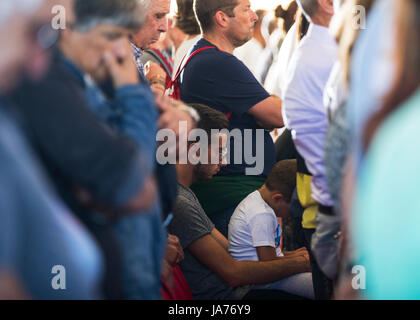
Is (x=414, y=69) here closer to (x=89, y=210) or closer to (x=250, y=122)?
(x=89, y=210)

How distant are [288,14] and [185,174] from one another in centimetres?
147

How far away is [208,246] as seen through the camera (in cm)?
226

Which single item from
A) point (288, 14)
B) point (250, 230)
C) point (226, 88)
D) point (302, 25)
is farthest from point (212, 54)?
point (288, 14)

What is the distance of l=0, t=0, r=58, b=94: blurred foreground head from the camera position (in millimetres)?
935

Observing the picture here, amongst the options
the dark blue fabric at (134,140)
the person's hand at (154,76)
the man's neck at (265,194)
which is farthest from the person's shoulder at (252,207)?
the dark blue fabric at (134,140)

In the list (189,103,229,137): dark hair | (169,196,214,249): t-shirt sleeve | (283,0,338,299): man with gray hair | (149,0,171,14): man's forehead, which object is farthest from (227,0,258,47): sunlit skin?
(169,196,214,249): t-shirt sleeve

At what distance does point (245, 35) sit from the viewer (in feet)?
9.03

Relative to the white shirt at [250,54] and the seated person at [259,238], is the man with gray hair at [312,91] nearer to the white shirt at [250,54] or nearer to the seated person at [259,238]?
the seated person at [259,238]

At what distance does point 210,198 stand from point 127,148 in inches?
60.0

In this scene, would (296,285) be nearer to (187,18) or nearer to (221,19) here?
(221,19)

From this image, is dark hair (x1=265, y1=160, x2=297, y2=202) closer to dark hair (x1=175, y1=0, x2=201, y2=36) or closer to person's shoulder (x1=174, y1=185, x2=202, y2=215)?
person's shoulder (x1=174, y1=185, x2=202, y2=215)

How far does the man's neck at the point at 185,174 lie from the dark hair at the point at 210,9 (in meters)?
0.72

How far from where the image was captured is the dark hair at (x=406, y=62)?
1.02 metres
